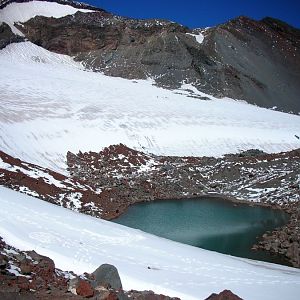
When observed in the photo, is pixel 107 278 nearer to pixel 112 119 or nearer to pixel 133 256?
pixel 133 256

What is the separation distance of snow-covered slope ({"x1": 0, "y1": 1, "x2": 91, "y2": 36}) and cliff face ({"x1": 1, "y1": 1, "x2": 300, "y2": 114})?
2675 mm

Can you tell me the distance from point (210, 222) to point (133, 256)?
1553 centimetres

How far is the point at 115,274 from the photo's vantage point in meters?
10.2

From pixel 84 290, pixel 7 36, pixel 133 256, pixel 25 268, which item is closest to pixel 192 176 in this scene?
pixel 133 256

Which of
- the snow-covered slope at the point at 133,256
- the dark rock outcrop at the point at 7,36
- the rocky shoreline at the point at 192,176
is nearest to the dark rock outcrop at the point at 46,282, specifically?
the snow-covered slope at the point at 133,256

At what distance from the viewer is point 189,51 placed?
8312cm

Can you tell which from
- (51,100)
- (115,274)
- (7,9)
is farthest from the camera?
(7,9)

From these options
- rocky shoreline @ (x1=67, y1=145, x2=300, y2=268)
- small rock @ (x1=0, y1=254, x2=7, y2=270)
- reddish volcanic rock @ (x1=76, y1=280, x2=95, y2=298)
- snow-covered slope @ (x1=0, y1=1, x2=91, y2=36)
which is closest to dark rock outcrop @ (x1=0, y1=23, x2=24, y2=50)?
snow-covered slope @ (x1=0, y1=1, x2=91, y2=36)

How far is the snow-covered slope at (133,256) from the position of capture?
11.6 meters

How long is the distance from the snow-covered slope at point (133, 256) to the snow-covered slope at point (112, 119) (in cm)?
2133

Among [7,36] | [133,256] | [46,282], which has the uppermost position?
[7,36]

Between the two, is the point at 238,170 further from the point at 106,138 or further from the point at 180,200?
the point at 106,138

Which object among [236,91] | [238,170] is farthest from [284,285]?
[236,91]

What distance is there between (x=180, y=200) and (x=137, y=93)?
31094 millimetres
